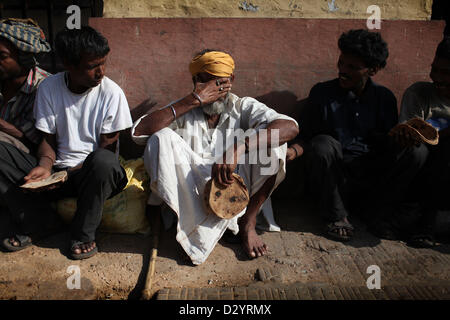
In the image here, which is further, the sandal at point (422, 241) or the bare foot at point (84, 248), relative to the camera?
the sandal at point (422, 241)

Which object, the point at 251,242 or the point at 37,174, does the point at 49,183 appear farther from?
the point at 251,242

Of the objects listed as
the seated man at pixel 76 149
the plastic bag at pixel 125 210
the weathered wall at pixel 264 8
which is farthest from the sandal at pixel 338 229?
the weathered wall at pixel 264 8

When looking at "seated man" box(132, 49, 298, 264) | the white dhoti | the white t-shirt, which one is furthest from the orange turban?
the white t-shirt

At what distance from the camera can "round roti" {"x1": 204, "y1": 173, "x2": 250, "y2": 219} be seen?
8.89 feet

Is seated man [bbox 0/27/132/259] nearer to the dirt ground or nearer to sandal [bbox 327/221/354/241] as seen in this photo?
the dirt ground

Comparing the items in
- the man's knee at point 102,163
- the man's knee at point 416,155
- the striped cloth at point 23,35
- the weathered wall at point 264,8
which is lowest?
the man's knee at point 102,163

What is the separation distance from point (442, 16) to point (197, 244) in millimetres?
4705

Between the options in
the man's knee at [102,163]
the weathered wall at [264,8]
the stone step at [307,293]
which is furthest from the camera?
the weathered wall at [264,8]

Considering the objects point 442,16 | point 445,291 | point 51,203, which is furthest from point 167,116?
point 442,16

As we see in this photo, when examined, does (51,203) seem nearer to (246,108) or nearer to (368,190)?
(246,108)

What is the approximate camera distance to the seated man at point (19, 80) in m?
2.96

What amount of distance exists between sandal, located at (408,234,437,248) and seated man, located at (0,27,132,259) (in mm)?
2333

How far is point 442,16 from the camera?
17.0 ft

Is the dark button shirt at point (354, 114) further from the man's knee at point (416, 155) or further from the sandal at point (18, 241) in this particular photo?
the sandal at point (18, 241)
